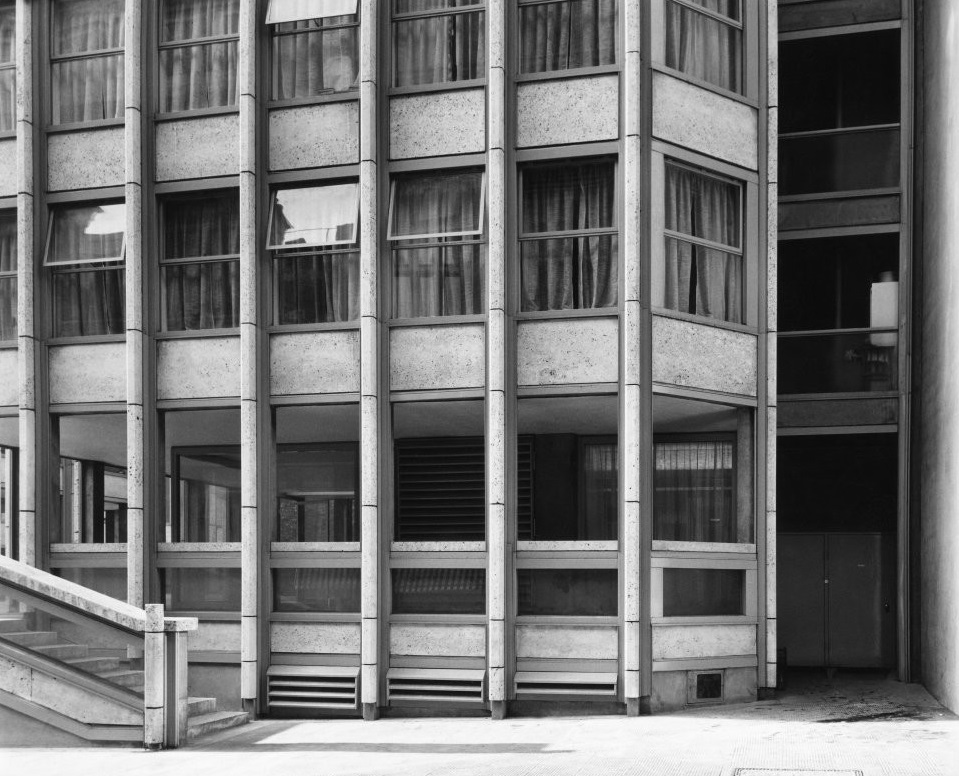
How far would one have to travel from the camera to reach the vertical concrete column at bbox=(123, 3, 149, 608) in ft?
49.5

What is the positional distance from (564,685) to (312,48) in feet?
27.6

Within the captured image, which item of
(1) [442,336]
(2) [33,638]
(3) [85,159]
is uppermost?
(3) [85,159]

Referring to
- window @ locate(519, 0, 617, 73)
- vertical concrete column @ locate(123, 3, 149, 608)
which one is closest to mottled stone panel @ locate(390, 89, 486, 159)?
window @ locate(519, 0, 617, 73)

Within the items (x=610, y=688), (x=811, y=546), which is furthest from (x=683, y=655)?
(x=811, y=546)

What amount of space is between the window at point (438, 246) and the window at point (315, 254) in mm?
591

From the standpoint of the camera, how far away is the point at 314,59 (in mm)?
15375

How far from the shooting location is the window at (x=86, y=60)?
16016 millimetres

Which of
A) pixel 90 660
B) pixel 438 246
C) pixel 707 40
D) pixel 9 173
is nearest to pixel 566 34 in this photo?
pixel 707 40

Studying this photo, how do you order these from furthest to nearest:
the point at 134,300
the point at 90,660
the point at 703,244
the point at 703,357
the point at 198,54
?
the point at 198,54, the point at 134,300, the point at 703,244, the point at 703,357, the point at 90,660

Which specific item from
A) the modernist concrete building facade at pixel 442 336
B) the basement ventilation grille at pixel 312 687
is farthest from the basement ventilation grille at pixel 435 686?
the basement ventilation grille at pixel 312 687

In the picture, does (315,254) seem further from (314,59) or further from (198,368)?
(314,59)

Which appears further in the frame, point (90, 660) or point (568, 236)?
point (568, 236)

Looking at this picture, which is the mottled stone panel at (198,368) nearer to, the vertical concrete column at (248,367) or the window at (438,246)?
the vertical concrete column at (248,367)

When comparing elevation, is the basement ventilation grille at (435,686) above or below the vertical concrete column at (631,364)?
below
